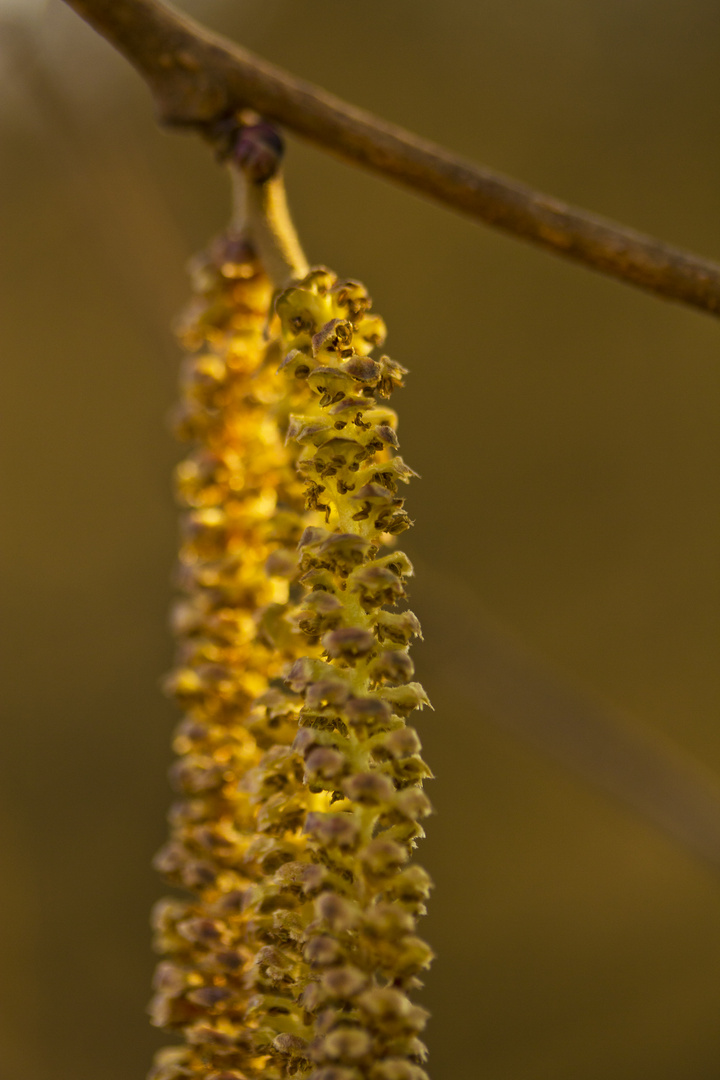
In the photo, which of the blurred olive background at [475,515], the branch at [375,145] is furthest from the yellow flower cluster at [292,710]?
the blurred olive background at [475,515]

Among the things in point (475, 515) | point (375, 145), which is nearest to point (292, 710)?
point (375, 145)

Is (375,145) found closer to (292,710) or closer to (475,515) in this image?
(292,710)

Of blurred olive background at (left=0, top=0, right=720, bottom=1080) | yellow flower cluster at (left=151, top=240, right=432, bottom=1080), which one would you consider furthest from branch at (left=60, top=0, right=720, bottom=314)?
blurred olive background at (left=0, top=0, right=720, bottom=1080)

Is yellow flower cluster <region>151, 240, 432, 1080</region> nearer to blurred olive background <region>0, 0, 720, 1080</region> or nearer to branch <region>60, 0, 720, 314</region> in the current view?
branch <region>60, 0, 720, 314</region>

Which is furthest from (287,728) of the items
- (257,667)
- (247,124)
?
(247,124)

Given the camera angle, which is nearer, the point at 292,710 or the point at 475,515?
the point at 292,710

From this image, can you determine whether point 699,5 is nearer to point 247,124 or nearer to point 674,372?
point 674,372
